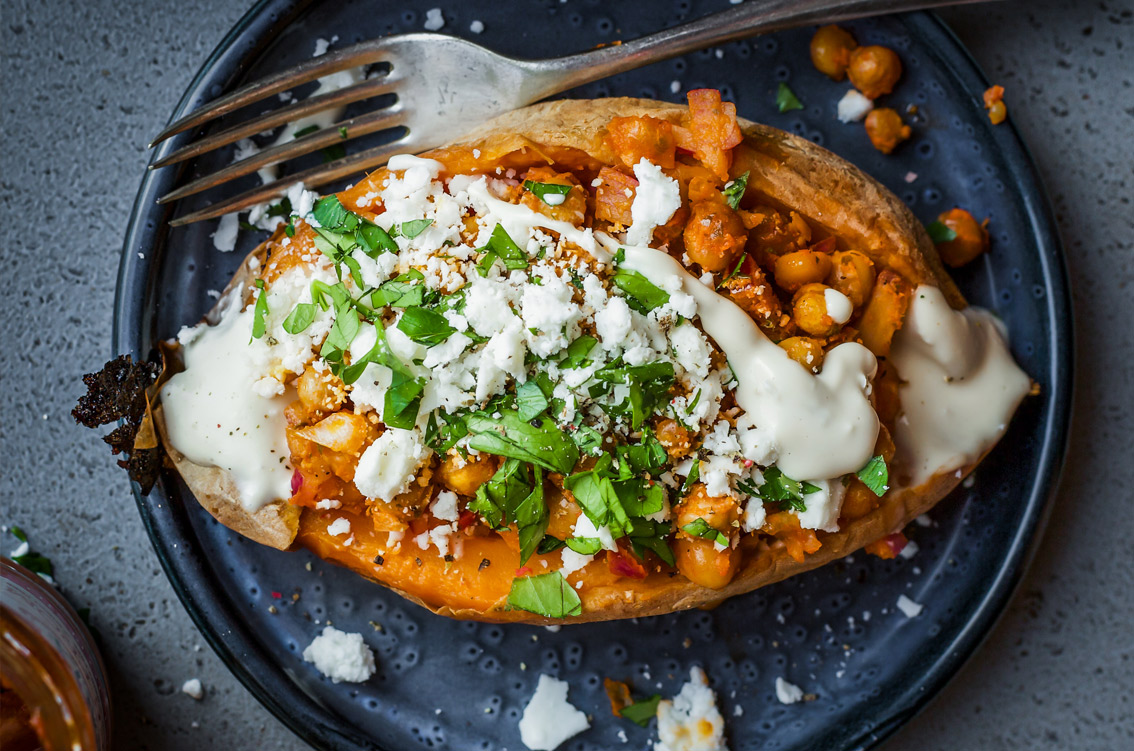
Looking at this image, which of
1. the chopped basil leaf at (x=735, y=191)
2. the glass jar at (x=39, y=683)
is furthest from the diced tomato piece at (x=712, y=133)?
the glass jar at (x=39, y=683)

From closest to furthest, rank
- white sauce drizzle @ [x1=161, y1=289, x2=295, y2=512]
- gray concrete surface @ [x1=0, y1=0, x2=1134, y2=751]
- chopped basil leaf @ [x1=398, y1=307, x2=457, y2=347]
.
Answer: chopped basil leaf @ [x1=398, y1=307, x2=457, y2=347]
white sauce drizzle @ [x1=161, y1=289, x2=295, y2=512]
gray concrete surface @ [x1=0, y1=0, x2=1134, y2=751]

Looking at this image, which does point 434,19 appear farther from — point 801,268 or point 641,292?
point 801,268

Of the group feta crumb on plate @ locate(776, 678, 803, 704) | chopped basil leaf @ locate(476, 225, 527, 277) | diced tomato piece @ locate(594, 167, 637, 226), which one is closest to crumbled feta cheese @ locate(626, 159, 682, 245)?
diced tomato piece @ locate(594, 167, 637, 226)

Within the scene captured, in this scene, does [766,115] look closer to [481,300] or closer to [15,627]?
[481,300]

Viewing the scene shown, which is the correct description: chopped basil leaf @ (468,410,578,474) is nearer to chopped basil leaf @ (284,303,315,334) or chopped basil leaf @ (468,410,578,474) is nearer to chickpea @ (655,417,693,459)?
chickpea @ (655,417,693,459)

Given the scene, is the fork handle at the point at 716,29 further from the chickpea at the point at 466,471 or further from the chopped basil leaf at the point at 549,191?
the chickpea at the point at 466,471

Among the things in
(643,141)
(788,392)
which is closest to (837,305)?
(788,392)
